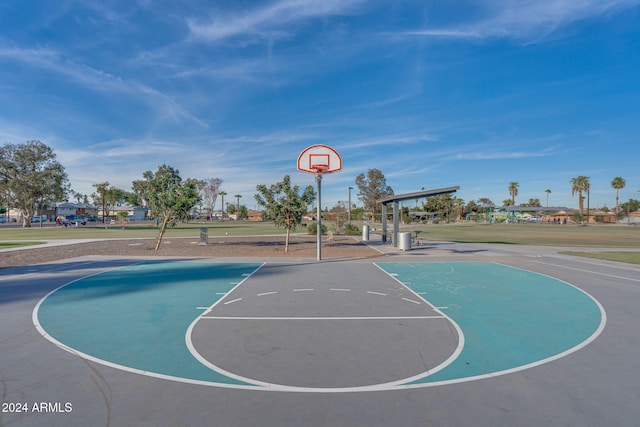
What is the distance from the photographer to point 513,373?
191 inches

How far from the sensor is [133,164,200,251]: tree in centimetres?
2023

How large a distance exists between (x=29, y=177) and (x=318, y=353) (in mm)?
63663

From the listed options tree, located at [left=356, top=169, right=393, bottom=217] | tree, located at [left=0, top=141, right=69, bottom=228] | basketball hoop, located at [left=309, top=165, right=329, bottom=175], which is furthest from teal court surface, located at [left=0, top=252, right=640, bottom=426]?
tree, located at [left=356, top=169, right=393, bottom=217]

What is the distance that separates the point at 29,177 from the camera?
50219 millimetres

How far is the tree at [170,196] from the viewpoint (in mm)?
20234

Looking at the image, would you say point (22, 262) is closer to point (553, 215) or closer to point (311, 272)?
point (311, 272)

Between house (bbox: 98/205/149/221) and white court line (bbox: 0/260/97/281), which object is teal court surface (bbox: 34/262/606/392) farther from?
house (bbox: 98/205/149/221)

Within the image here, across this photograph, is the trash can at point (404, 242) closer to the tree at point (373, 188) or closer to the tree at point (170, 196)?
the tree at point (170, 196)

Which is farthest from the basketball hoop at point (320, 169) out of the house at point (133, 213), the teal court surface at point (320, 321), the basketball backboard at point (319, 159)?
the house at point (133, 213)

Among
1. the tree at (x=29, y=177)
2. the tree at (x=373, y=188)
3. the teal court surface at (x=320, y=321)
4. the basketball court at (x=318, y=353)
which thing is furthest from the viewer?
the tree at (x=373, y=188)

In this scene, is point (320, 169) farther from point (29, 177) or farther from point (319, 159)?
point (29, 177)

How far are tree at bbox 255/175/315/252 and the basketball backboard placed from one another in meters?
2.88

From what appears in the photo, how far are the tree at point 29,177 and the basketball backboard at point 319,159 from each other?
53817 mm

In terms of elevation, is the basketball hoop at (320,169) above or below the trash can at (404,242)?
above
